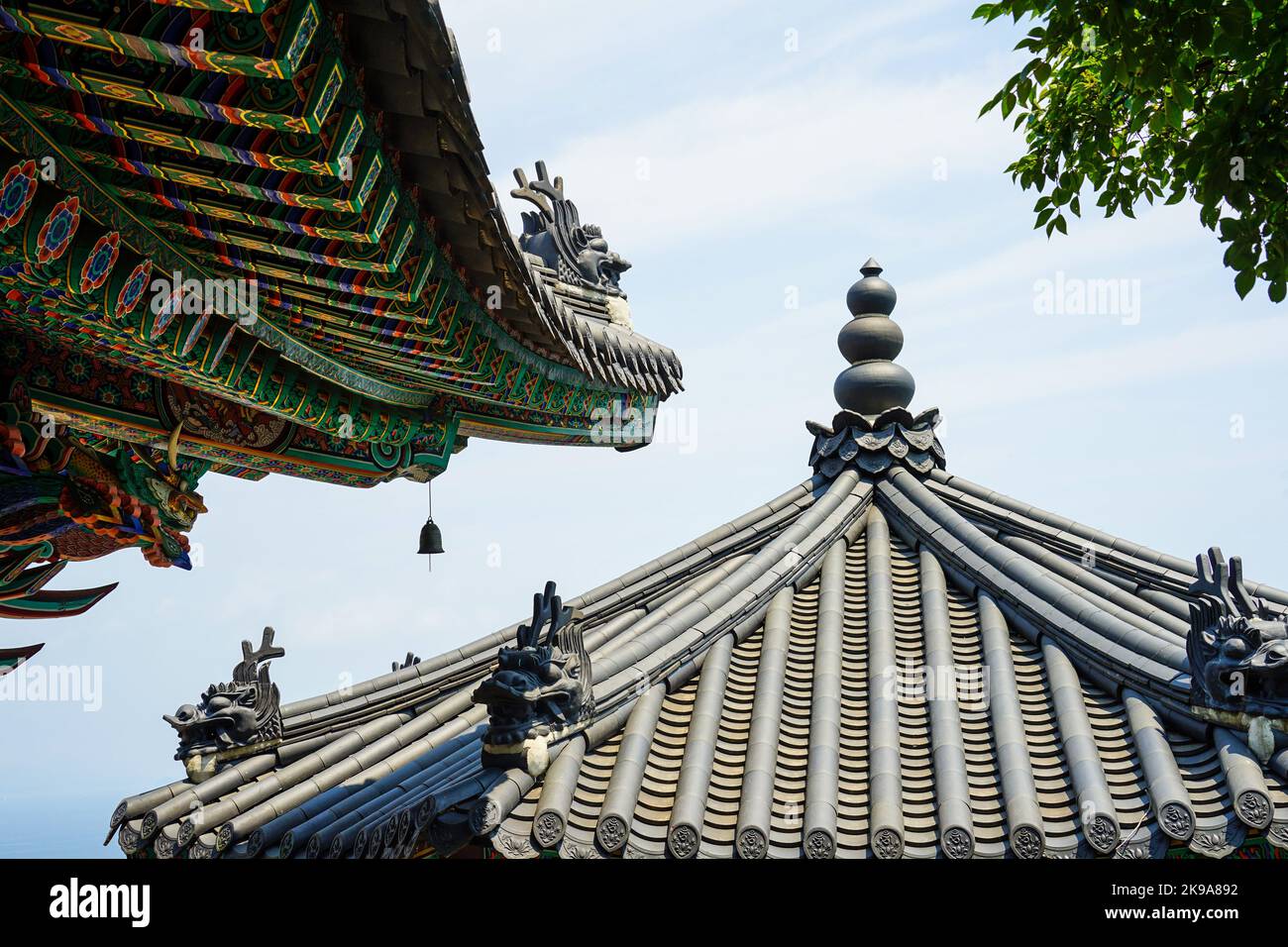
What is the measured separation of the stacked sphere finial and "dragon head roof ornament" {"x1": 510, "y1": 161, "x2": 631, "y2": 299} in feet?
7.89

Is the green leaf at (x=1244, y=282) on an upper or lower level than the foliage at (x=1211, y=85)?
lower

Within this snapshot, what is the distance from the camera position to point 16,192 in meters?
4.07

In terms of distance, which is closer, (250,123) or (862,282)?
(250,123)

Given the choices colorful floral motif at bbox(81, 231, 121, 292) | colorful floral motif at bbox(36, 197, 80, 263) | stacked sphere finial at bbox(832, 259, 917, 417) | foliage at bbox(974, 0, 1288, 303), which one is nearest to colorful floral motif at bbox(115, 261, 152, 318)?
colorful floral motif at bbox(81, 231, 121, 292)

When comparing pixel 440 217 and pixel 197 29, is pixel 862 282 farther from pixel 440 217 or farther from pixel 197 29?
pixel 197 29

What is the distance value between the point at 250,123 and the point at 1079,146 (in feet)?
16.8

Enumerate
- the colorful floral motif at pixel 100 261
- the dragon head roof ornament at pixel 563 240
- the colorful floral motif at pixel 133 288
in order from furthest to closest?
the dragon head roof ornament at pixel 563 240
the colorful floral motif at pixel 133 288
the colorful floral motif at pixel 100 261

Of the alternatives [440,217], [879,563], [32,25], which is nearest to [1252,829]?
[879,563]

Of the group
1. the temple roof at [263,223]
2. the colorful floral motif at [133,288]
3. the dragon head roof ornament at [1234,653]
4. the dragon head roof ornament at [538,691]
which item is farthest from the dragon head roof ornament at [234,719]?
the dragon head roof ornament at [1234,653]

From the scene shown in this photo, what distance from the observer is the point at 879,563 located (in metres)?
9.14

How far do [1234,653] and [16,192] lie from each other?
5.62 metres

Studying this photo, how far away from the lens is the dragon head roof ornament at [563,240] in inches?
365

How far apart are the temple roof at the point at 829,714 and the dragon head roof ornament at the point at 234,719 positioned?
0.03 metres

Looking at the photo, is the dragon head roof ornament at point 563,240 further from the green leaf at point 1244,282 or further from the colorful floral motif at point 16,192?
the colorful floral motif at point 16,192
